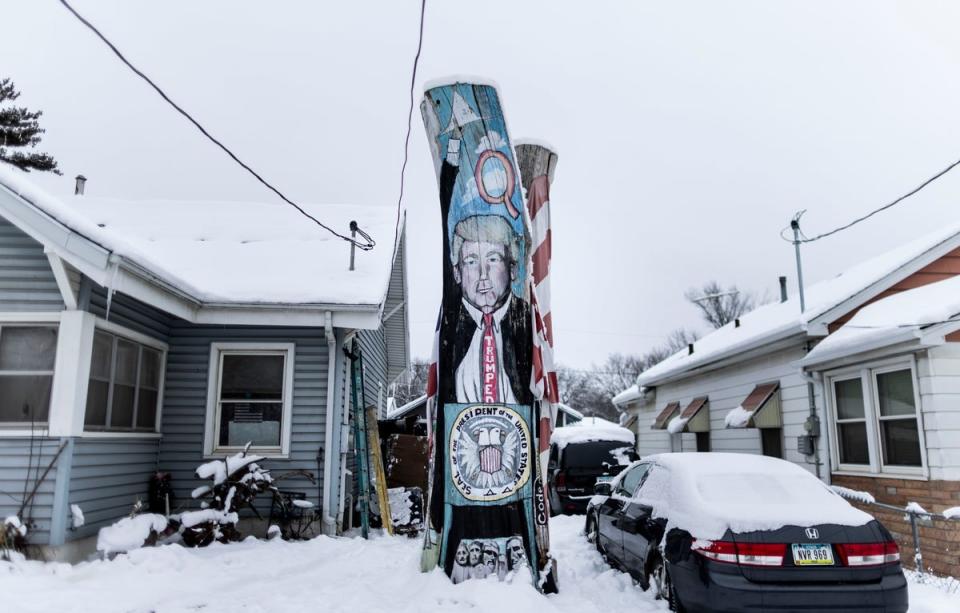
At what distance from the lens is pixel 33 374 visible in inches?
286

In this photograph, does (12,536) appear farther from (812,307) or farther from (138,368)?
(812,307)

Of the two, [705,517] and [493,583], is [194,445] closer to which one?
[493,583]

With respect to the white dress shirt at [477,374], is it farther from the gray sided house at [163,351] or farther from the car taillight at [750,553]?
the gray sided house at [163,351]

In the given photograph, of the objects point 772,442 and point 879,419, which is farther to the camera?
point 772,442

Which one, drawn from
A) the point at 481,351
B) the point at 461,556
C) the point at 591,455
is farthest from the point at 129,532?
the point at 591,455

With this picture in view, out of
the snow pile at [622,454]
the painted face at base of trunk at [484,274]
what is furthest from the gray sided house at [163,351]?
the snow pile at [622,454]

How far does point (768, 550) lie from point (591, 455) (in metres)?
8.28

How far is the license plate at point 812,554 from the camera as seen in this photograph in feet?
16.5

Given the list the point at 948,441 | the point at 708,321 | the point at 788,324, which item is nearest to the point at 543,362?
the point at 948,441

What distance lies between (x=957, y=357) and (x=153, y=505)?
10192 millimetres

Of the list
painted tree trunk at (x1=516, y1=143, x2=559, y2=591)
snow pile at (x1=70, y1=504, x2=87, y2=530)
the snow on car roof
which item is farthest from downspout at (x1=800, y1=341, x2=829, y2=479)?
snow pile at (x1=70, y1=504, x2=87, y2=530)

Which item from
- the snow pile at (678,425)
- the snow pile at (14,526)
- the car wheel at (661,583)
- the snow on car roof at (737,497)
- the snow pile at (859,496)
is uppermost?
the snow pile at (678,425)

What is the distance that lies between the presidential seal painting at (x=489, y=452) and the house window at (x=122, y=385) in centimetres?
422

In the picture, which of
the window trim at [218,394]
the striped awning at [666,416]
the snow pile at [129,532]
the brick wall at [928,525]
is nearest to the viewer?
the snow pile at [129,532]
